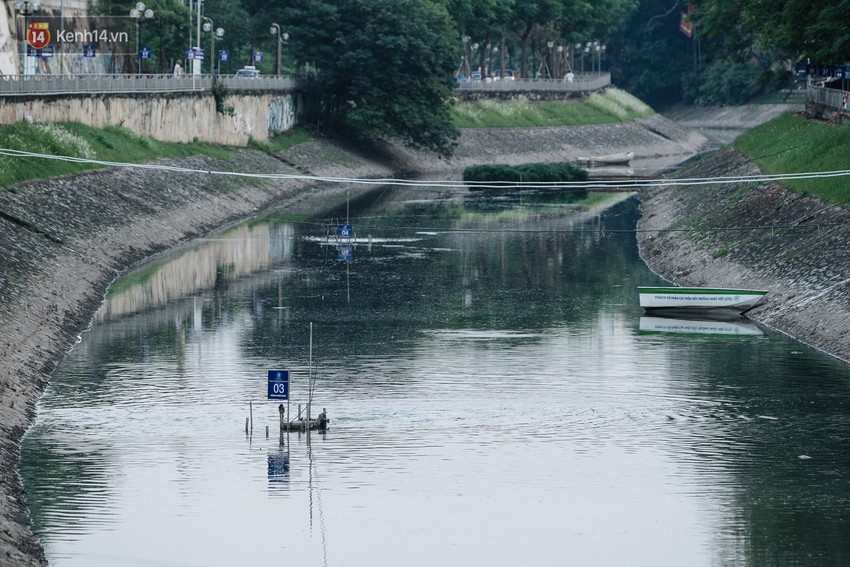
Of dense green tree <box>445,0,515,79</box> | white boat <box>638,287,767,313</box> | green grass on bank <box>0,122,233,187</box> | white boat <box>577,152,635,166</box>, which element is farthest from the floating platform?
dense green tree <box>445,0,515,79</box>

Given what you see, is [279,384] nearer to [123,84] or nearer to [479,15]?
[123,84]

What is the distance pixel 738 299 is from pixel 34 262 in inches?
1161

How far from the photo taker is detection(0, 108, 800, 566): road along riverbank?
47719 mm

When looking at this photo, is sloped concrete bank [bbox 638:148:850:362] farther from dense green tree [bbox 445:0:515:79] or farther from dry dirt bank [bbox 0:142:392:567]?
dense green tree [bbox 445:0:515:79]

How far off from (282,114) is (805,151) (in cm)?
6326

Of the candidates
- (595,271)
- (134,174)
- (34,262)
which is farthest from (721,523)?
(134,174)

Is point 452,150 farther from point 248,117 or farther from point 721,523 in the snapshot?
point 721,523

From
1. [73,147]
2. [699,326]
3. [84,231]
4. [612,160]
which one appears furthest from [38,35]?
[612,160]

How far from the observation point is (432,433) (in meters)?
46.2

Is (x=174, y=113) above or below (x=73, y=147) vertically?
above

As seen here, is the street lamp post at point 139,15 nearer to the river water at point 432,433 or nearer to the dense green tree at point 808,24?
the river water at point 432,433

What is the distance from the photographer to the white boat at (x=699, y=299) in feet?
223

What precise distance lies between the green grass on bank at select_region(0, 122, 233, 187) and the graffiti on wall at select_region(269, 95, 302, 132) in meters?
25.2

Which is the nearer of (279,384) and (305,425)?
(279,384)
